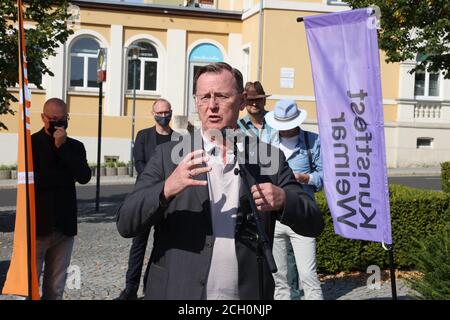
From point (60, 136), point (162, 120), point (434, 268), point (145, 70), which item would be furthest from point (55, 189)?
point (145, 70)

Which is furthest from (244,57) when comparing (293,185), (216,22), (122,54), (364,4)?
(293,185)

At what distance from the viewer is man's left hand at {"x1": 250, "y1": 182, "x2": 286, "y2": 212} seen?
2748mm

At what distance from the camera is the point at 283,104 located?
6.24 m


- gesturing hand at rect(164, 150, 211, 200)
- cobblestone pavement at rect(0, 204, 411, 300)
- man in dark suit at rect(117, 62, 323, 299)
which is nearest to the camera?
gesturing hand at rect(164, 150, 211, 200)

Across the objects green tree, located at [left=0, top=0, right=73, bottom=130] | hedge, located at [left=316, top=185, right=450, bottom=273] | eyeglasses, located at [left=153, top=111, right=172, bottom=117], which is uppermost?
green tree, located at [left=0, top=0, right=73, bottom=130]

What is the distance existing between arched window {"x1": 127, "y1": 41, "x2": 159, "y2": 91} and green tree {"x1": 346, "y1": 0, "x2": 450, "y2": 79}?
46.8 feet

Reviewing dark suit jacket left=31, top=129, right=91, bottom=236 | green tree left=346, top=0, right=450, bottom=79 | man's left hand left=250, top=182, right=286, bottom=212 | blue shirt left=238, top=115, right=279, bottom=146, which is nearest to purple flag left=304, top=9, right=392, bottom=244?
blue shirt left=238, top=115, right=279, bottom=146

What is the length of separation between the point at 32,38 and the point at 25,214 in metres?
7.66

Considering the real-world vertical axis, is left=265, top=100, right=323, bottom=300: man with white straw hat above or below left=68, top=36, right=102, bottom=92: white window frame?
below

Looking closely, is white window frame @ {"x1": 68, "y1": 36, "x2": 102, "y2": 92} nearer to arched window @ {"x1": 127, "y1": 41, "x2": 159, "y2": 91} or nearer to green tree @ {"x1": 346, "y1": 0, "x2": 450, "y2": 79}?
arched window @ {"x1": 127, "y1": 41, "x2": 159, "y2": 91}

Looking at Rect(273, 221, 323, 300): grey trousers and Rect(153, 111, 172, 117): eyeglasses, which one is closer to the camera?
Rect(273, 221, 323, 300): grey trousers

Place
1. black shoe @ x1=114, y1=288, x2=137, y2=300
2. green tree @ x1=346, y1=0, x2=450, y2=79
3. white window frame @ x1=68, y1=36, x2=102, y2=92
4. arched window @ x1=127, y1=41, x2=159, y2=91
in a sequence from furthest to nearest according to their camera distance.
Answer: arched window @ x1=127, y1=41, x2=159, y2=91 → white window frame @ x1=68, y1=36, x2=102, y2=92 → green tree @ x1=346, y1=0, x2=450, y2=79 → black shoe @ x1=114, y1=288, x2=137, y2=300

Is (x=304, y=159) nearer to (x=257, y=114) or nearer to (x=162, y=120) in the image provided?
(x=257, y=114)
